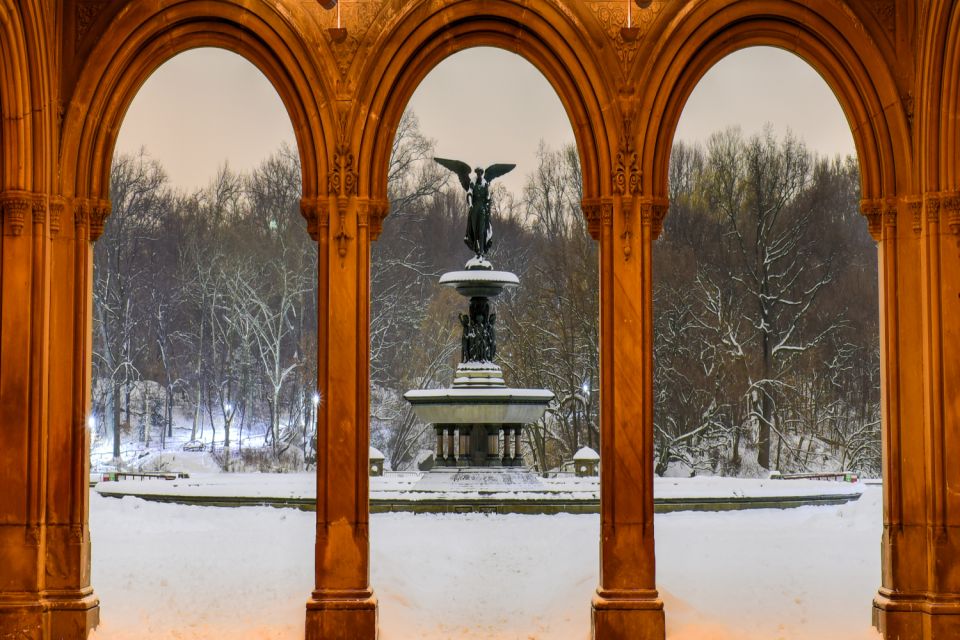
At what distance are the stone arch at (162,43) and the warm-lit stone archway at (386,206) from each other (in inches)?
0.7

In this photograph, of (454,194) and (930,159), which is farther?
(454,194)

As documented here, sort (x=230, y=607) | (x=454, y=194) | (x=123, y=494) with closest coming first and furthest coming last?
(x=230, y=607)
(x=123, y=494)
(x=454, y=194)

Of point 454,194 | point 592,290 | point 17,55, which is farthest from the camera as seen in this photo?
point 454,194

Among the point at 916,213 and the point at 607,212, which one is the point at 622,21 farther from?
the point at 916,213

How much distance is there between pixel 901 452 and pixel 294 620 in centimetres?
480

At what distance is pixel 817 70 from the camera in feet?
29.8

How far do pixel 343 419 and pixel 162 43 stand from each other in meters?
3.25

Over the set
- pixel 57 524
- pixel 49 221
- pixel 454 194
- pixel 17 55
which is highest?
pixel 454 194

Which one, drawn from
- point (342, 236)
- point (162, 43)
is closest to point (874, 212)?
point (342, 236)

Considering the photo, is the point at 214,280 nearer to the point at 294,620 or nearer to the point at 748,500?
the point at 748,500

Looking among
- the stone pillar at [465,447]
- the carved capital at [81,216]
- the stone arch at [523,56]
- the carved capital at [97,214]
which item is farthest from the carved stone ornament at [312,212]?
the stone pillar at [465,447]

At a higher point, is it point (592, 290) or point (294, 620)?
point (592, 290)

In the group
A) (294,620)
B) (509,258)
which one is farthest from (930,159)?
(509,258)

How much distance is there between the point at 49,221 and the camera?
8.94 metres
